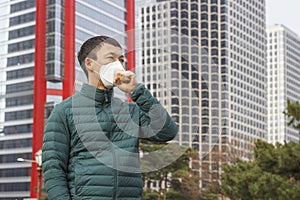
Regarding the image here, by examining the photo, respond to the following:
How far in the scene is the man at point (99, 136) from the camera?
289 centimetres

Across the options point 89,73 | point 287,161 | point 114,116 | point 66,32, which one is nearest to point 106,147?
point 114,116

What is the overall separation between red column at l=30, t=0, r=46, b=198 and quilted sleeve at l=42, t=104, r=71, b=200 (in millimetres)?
60157

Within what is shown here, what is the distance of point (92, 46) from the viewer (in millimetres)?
2980

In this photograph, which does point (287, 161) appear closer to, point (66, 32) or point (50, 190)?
point (50, 190)

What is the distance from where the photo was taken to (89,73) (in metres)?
2.99

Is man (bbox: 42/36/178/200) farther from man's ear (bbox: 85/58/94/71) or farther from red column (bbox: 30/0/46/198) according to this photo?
red column (bbox: 30/0/46/198)

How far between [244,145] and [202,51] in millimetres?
41727

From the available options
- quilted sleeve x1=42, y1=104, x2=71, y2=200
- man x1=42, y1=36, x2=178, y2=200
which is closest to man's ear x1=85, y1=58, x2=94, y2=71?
man x1=42, y1=36, x2=178, y2=200

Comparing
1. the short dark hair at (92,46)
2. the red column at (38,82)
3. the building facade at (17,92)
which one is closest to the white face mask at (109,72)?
the short dark hair at (92,46)

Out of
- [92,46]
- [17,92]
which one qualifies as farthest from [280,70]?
[92,46]

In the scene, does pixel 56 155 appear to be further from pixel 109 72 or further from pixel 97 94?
pixel 109 72

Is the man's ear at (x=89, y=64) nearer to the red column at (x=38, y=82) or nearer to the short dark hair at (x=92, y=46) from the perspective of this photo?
the short dark hair at (x=92, y=46)

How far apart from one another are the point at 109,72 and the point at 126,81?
0.12 meters

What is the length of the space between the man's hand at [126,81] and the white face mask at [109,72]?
0.11 feet
